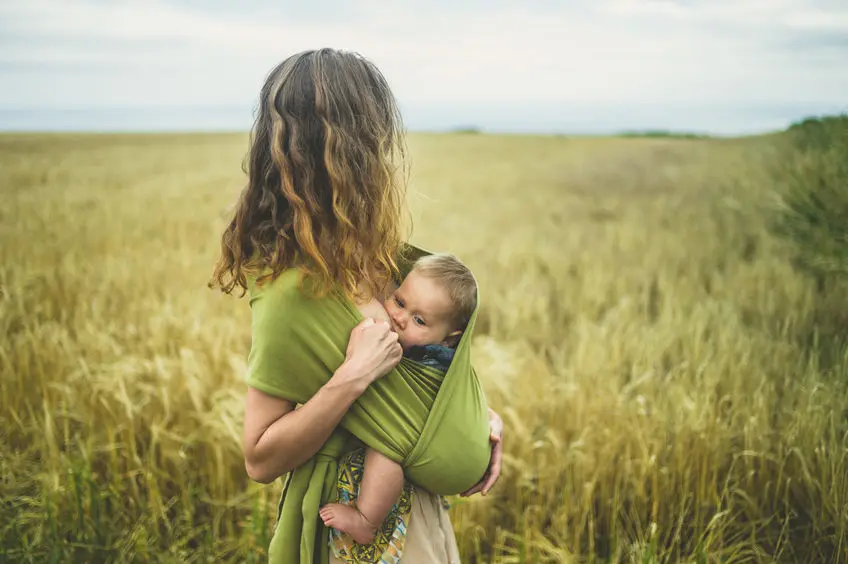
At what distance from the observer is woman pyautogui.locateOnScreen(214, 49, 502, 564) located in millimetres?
1275

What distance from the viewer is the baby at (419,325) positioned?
134 cm

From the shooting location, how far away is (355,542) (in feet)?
4.61

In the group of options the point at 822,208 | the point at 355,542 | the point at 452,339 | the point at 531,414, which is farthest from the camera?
the point at 822,208

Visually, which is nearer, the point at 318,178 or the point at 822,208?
the point at 318,178

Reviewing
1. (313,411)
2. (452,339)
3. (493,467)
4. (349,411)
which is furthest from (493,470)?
(313,411)

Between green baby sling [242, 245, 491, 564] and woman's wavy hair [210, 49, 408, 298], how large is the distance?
2.4 inches

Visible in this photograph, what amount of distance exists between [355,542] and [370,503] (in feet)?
0.47

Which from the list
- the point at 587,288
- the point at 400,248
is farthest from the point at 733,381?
the point at 400,248

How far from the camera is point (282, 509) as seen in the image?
1479mm

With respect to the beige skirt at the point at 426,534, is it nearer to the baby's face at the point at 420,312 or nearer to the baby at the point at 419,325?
the baby at the point at 419,325

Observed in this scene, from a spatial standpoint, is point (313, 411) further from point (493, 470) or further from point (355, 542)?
point (493, 470)

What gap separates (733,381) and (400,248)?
228 cm

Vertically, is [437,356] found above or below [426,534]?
above

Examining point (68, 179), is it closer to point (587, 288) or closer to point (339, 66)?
point (587, 288)
